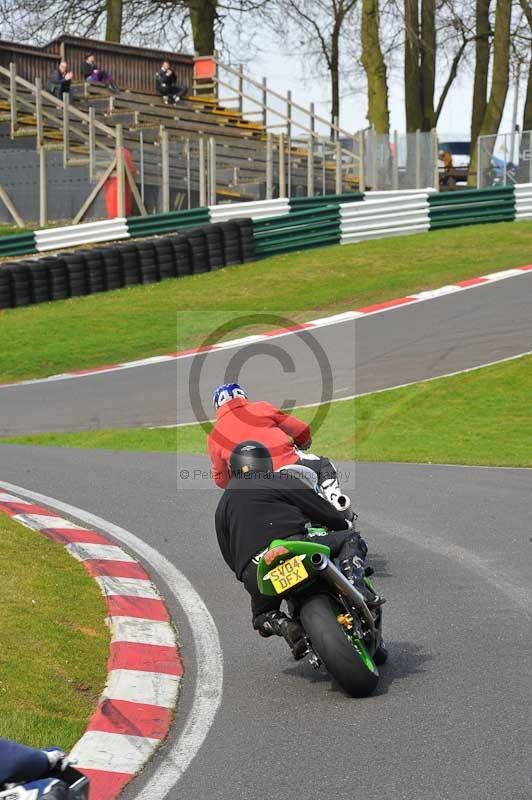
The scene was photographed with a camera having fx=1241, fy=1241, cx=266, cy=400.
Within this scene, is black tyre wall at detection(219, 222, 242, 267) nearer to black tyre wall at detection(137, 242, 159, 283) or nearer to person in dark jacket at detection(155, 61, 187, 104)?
black tyre wall at detection(137, 242, 159, 283)

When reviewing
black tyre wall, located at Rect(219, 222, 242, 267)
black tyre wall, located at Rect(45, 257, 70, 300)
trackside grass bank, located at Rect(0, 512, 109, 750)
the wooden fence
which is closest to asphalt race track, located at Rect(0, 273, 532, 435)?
black tyre wall, located at Rect(45, 257, 70, 300)

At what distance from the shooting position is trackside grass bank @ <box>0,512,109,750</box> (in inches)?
222

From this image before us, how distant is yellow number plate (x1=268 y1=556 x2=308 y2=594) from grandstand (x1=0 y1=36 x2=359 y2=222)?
23.1 m

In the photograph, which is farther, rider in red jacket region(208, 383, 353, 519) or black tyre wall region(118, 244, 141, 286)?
black tyre wall region(118, 244, 141, 286)

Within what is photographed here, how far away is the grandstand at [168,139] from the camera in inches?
1169

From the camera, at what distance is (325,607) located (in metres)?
6.08

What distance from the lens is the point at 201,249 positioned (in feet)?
84.2

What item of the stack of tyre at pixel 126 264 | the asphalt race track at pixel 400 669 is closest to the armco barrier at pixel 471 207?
the stack of tyre at pixel 126 264

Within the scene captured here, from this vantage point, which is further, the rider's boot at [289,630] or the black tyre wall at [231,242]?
the black tyre wall at [231,242]

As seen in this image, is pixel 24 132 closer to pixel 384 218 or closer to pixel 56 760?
pixel 384 218

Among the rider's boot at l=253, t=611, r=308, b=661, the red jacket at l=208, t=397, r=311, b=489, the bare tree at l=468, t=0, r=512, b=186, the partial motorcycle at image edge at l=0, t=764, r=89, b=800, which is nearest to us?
the partial motorcycle at image edge at l=0, t=764, r=89, b=800

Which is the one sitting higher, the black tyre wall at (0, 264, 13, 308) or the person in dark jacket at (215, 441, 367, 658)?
the black tyre wall at (0, 264, 13, 308)

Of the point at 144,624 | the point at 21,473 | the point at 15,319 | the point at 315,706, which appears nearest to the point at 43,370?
the point at 15,319

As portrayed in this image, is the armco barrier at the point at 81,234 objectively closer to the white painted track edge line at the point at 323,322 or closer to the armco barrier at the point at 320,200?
the armco barrier at the point at 320,200
